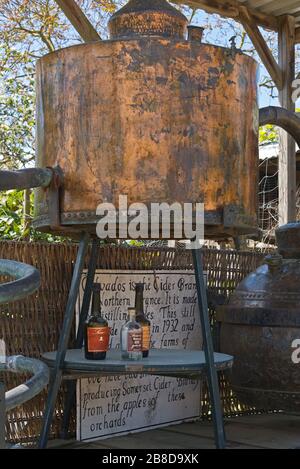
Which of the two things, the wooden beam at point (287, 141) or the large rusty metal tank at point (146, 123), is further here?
the wooden beam at point (287, 141)

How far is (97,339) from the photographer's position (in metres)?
4.02

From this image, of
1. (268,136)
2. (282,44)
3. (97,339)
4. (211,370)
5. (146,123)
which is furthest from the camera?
(268,136)

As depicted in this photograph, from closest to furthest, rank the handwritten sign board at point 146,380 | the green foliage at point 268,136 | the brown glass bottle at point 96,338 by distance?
the brown glass bottle at point 96,338 < the handwritten sign board at point 146,380 < the green foliage at point 268,136

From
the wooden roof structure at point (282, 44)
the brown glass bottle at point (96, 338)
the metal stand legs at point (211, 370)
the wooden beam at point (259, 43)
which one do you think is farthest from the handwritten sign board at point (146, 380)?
the wooden beam at point (259, 43)

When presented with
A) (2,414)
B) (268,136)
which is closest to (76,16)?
(2,414)

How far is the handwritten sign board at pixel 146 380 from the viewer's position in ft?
15.1

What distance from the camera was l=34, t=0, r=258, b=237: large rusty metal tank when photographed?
3.74m

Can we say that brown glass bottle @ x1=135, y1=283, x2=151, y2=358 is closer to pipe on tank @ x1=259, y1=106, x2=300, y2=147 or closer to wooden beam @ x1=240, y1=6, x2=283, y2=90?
pipe on tank @ x1=259, y1=106, x2=300, y2=147

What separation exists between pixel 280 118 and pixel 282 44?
2585mm

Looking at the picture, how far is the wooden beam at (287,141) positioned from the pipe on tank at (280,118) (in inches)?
74.7

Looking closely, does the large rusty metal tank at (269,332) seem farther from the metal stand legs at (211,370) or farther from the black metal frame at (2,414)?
the black metal frame at (2,414)

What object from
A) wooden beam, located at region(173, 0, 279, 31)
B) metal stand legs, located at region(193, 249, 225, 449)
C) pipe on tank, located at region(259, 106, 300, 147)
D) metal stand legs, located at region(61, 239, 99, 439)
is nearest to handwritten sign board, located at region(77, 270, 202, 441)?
metal stand legs, located at region(61, 239, 99, 439)

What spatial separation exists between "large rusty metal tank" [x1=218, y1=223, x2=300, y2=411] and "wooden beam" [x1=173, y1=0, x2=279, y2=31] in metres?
2.36

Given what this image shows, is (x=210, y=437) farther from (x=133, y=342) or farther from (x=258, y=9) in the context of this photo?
(x=258, y=9)
